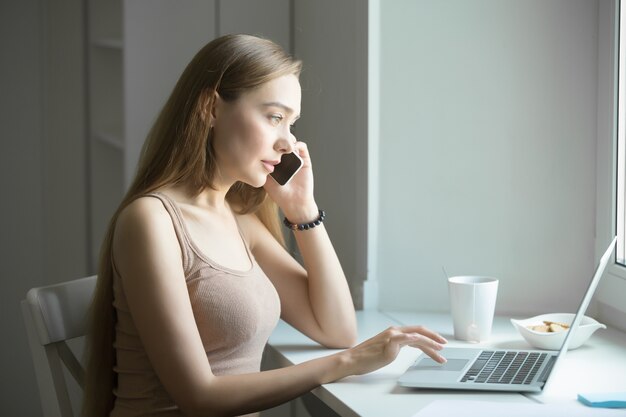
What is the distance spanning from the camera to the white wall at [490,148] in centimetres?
190

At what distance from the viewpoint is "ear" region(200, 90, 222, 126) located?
4.92 feet

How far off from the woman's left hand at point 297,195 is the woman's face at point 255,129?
7.6 inches

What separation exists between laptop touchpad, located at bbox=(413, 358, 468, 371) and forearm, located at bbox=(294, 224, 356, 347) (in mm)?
230

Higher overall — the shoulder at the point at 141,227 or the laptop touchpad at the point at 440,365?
the shoulder at the point at 141,227

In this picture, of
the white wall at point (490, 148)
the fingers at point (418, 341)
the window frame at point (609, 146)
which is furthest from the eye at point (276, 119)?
the window frame at point (609, 146)

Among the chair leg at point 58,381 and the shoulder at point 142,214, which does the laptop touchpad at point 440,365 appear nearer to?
the shoulder at point 142,214

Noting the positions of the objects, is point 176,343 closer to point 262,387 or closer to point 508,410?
point 262,387

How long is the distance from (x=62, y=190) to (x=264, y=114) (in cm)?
183

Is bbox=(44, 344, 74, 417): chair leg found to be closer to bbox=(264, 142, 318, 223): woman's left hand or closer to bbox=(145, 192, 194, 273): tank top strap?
bbox=(145, 192, 194, 273): tank top strap

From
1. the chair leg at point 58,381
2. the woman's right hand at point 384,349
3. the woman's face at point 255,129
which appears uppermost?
the woman's face at point 255,129

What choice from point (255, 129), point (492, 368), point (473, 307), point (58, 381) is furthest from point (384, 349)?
point (58, 381)

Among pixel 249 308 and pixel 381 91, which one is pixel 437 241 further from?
pixel 249 308

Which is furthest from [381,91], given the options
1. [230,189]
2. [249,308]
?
[249,308]

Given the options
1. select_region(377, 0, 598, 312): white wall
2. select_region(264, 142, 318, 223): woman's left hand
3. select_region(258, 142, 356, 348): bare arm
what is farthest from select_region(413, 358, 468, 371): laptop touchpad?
select_region(377, 0, 598, 312): white wall
